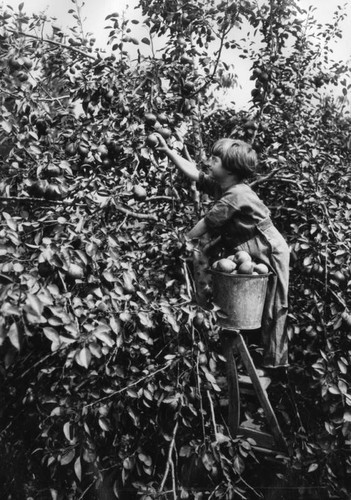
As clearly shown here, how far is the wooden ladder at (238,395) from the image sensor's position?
1.88 m

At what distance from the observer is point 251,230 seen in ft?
6.56

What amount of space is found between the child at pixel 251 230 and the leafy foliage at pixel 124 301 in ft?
0.44

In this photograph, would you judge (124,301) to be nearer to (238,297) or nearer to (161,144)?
(238,297)

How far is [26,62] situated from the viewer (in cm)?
167

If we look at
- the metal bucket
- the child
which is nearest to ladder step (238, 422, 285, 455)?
the child

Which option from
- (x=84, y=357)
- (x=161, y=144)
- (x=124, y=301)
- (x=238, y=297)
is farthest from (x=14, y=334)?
(x=161, y=144)

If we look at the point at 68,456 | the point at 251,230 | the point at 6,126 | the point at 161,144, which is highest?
the point at 6,126

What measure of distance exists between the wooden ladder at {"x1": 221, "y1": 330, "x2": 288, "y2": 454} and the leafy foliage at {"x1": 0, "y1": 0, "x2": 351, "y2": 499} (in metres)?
0.07

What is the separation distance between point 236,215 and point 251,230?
10cm

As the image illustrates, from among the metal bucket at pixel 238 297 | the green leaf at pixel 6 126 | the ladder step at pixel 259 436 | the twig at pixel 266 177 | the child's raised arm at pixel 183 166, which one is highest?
the green leaf at pixel 6 126

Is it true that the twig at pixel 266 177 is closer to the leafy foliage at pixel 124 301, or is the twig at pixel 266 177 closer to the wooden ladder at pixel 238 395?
the leafy foliage at pixel 124 301

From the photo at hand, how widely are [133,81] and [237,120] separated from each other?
119cm

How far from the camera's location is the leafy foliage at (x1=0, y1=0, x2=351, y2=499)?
62.8 inches

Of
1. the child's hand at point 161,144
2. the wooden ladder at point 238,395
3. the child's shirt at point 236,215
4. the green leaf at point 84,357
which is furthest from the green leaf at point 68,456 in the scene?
the child's hand at point 161,144
